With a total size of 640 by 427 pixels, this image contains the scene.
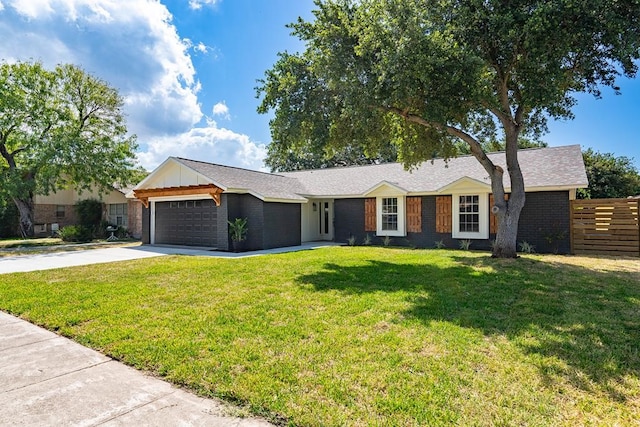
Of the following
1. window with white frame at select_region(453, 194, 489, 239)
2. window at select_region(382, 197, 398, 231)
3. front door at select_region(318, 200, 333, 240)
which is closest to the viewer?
window with white frame at select_region(453, 194, 489, 239)

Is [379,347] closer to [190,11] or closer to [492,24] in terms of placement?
[492,24]

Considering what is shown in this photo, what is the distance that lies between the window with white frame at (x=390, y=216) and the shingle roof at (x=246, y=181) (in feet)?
12.5

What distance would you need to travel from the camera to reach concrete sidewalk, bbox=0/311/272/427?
281cm

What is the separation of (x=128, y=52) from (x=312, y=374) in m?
16.0

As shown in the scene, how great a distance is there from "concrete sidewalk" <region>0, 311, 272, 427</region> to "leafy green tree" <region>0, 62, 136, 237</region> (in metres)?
19.6

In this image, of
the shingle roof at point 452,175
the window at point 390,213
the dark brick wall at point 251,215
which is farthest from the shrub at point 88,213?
the window at point 390,213

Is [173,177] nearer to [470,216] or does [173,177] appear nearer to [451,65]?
[451,65]

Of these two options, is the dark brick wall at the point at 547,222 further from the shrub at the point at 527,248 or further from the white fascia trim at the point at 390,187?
the white fascia trim at the point at 390,187

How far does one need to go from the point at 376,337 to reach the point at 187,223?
14.2 m

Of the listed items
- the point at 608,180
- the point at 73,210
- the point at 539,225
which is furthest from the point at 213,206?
the point at 608,180

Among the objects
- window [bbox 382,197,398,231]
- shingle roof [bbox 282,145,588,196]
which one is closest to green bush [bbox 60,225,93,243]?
shingle roof [bbox 282,145,588,196]

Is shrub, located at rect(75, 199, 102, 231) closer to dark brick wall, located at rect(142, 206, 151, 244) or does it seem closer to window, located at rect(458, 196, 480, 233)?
dark brick wall, located at rect(142, 206, 151, 244)

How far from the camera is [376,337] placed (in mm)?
4480

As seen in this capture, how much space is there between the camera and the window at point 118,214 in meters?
24.1
